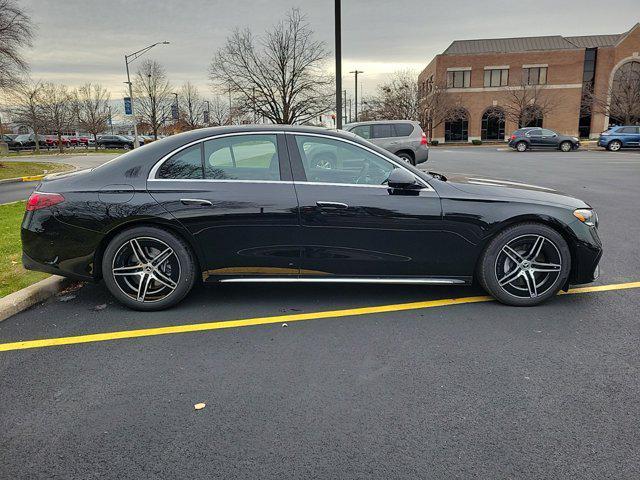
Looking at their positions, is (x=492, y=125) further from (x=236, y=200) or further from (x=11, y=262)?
(x=11, y=262)

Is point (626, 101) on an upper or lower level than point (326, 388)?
upper

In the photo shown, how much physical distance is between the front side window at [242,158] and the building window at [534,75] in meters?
60.9

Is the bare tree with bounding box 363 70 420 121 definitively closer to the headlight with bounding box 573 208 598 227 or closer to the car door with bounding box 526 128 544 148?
the car door with bounding box 526 128 544 148

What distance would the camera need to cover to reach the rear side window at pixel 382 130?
16.5 metres

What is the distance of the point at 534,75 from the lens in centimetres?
5697

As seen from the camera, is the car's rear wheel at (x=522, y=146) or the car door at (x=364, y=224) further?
the car's rear wheel at (x=522, y=146)

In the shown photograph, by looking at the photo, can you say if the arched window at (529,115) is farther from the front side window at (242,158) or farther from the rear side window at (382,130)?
the front side window at (242,158)

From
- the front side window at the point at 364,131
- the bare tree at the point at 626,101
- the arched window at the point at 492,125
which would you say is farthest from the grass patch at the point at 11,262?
the arched window at the point at 492,125

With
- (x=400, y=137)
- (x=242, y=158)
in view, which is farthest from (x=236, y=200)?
(x=400, y=137)

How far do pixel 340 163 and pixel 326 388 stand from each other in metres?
2.16

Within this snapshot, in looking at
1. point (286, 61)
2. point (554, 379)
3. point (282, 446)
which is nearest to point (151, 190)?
point (282, 446)

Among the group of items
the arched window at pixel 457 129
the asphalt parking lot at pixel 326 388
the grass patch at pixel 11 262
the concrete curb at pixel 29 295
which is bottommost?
the asphalt parking lot at pixel 326 388

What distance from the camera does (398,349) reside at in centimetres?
348

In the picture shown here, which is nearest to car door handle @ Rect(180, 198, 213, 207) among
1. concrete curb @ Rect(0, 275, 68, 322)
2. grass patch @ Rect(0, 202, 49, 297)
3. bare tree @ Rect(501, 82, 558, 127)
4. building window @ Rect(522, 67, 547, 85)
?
concrete curb @ Rect(0, 275, 68, 322)
